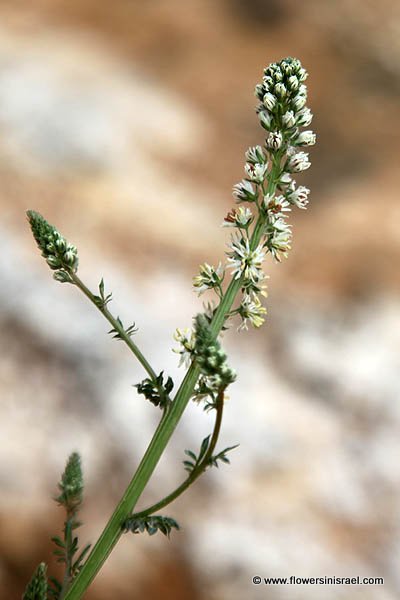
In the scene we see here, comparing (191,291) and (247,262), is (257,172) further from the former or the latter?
(191,291)

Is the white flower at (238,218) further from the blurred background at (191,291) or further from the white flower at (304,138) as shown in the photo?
the blurred background at (191,291)

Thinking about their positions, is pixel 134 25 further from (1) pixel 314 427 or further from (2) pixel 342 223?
(1) pixel 314 427

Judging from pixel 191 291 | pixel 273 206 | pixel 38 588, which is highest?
pixel 191 291

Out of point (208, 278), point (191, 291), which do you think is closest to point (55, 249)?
point (208, 278)

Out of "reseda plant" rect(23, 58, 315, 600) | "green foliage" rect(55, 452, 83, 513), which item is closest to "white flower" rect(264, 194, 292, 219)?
"reseda plant" rect(23, 58, 315, 600)

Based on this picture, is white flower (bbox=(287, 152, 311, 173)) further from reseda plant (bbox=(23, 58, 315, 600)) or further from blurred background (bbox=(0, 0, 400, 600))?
blurred background (bbox=(0, 0, 400, 600))

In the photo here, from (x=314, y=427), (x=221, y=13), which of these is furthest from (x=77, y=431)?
(x=221, y=13)
